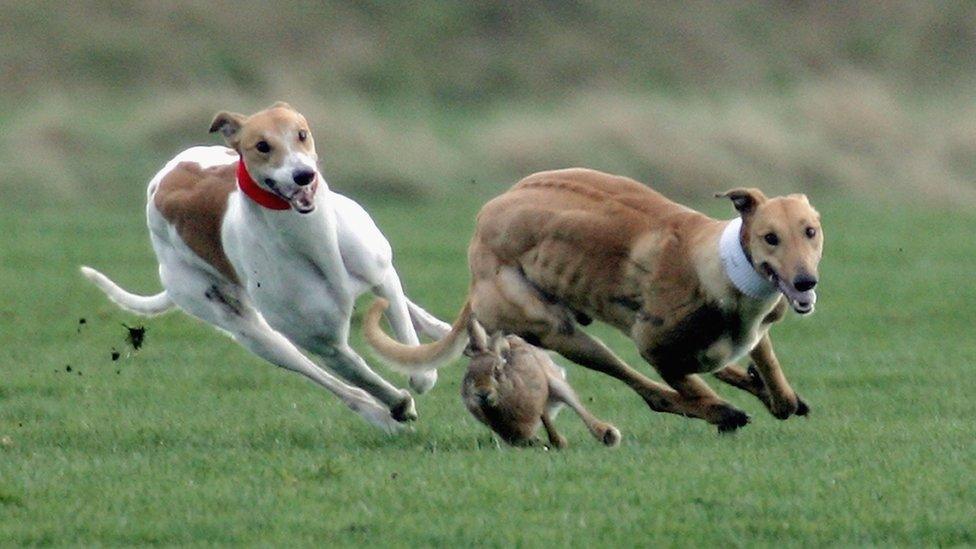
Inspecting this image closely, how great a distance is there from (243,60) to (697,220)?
26558 millimetres

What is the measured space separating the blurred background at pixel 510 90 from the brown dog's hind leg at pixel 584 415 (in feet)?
54.3

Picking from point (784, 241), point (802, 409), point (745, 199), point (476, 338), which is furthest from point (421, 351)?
point (784, 241)

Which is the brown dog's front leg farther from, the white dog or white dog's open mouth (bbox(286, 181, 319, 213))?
white dog's open mouth (bbox(286, 181, 319, 213))

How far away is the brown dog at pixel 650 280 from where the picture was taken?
7.86 meters

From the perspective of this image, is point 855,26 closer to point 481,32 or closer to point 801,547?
point 481,32

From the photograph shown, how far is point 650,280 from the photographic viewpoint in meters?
8.37

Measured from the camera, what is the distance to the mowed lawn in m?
6.73

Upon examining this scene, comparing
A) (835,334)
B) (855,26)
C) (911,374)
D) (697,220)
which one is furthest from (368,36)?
(697,220)

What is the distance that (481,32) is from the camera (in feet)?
125

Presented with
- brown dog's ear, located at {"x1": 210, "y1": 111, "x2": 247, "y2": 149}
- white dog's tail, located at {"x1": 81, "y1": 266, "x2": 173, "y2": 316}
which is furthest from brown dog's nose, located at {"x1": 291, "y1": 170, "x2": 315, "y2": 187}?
white dog's tail, located at {"x1": 81, "y1": 266, "x2": 173, "y2": 316}

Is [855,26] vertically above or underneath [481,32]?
above

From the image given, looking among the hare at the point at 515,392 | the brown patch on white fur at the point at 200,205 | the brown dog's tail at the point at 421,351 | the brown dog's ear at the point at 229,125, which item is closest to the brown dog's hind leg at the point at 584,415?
the hare at the point at 515,392

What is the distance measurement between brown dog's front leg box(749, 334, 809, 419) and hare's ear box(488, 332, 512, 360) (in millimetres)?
1084

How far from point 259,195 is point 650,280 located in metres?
1.65
